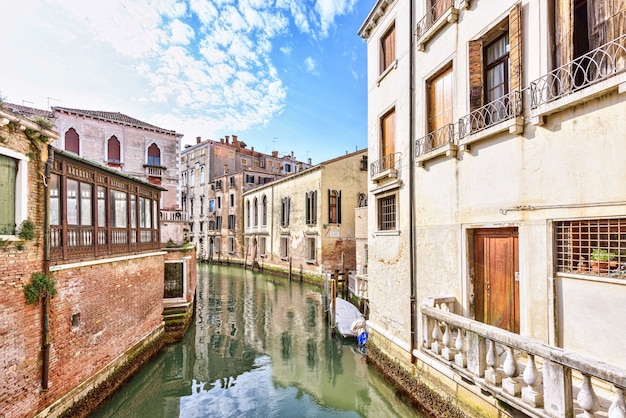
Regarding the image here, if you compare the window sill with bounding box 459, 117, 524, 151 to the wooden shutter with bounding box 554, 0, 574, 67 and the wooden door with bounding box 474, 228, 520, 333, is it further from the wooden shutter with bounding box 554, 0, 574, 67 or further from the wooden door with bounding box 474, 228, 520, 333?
the wooden door with bounding box 474, 228, 520, 333

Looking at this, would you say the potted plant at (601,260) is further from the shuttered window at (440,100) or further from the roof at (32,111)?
the roof at (32,111)

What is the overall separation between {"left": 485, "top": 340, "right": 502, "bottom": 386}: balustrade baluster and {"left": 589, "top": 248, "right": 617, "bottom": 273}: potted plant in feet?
5.01

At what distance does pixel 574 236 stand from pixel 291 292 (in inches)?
657

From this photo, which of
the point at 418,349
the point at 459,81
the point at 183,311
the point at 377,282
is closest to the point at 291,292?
the point at 183,311

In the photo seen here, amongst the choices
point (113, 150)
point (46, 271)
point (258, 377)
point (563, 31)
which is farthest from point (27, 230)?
point (113, 150)

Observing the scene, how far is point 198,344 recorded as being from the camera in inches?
428

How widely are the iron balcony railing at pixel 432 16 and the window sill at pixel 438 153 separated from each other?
8.60 feet

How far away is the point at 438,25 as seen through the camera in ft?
20.7

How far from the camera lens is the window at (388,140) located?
8.16m

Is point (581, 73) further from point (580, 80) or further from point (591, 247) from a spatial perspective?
point (591, 247)

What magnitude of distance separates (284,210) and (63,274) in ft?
65.2

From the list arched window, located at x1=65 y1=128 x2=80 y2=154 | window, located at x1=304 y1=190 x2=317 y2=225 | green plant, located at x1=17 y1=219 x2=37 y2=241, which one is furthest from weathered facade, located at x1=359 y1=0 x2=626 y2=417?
arched window, located at x1=65 y1=128 x2=80 y2=154

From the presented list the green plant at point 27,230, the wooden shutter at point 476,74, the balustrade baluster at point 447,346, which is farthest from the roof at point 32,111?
the balustrade baluster at point 447,346

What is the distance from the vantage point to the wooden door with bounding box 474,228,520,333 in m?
5.04
